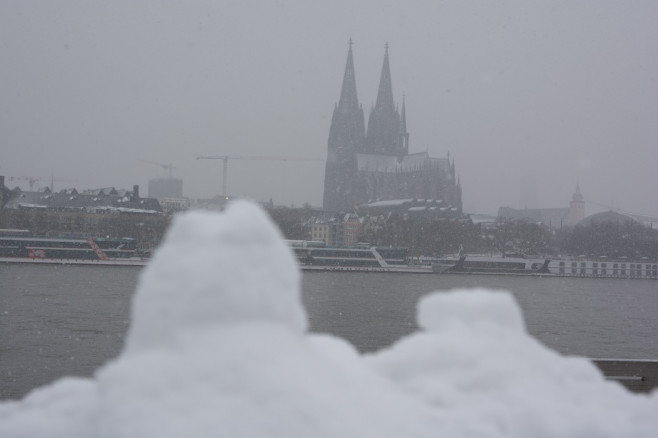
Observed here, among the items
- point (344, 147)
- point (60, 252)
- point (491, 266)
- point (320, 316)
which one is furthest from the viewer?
point (344, 147)

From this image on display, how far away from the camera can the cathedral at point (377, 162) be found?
64312 millimetres

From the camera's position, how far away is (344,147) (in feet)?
222

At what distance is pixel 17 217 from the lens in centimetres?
4022

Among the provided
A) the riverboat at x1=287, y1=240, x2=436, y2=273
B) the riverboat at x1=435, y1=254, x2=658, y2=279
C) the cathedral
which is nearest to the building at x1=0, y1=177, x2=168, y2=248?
the riverboat at x1=287, y1=240, x2=436, y2=273

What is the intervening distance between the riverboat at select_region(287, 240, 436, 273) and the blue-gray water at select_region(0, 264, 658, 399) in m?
3.64

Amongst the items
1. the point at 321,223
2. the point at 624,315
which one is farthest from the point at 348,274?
the point at 624,315

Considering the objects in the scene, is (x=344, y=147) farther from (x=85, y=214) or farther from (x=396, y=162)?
(x=85, y=214)

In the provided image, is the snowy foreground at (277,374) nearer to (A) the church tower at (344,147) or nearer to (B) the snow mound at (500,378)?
(B) the snow mound at (500,378)

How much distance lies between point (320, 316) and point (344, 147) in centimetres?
Result: 5281

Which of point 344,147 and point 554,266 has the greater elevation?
point 344,147

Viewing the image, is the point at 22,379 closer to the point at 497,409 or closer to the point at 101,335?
the point at 101,335

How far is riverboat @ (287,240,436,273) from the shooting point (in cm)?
3544

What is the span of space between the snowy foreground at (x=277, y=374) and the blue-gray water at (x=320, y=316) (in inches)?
262

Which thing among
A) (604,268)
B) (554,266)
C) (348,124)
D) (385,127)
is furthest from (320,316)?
(385,127)
